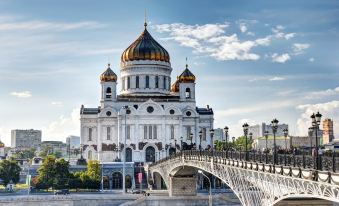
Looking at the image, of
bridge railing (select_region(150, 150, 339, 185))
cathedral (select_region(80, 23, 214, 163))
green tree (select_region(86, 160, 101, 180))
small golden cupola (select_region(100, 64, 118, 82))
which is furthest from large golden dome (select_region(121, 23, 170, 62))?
bridge railing (select_region(150, 150, 339, 185))

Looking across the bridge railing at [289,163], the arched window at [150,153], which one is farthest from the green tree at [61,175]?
the bridge railing at [289,163]

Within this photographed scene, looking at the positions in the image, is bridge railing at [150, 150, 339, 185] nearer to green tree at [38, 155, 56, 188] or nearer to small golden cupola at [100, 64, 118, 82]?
green tree at [38, 155, 56, 188]

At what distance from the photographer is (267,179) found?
3347 centimetres

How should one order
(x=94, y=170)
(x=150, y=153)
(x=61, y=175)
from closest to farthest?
(x=61, y=175) → (x=94, y=170) → (x=150, y=153)

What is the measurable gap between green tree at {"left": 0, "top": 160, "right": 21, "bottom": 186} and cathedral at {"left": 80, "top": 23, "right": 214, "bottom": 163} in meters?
18.3

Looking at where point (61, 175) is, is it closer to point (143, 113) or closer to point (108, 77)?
point (143, 113)

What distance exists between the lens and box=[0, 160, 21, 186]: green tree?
93.1m

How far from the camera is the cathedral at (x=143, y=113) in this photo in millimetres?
110688

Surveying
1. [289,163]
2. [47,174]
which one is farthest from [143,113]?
[289,163]

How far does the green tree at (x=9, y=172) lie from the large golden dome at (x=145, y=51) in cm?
3436

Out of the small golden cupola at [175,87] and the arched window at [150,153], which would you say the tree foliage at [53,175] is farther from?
the small golden cupola at [175,87]

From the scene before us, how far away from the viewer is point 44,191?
283 ft

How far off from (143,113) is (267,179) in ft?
259

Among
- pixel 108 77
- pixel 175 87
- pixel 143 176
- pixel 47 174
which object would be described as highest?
pixel 108 77
